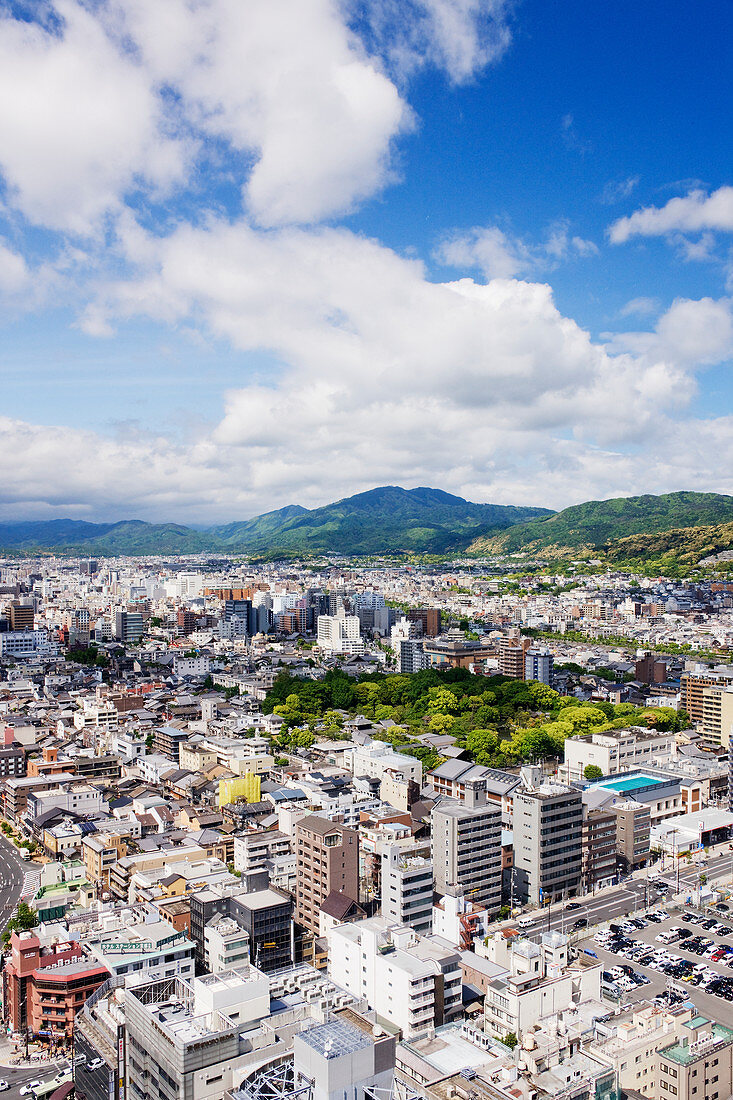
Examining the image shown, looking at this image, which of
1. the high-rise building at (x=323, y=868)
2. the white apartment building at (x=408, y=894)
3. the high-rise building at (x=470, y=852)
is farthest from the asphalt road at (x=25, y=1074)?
the high-rise building at (x=470, y=852)

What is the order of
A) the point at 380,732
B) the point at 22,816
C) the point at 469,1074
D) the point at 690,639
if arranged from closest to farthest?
the point at 469,1074
the point at 22,816
the point at 380,732
the point at 690,639

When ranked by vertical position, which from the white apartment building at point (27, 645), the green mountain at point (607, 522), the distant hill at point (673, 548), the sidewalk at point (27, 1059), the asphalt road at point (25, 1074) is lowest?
the sidewalk at point (27, 1059)

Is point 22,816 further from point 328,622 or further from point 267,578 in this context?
point 267,578

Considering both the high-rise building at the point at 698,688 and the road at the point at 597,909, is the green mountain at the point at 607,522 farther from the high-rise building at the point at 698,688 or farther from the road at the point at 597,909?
the road at the point at 597,909

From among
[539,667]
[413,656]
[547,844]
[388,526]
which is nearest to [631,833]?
[547,844]

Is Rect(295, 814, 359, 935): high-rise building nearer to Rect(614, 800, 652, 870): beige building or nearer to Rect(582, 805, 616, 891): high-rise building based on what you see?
Rect(582, 805, 616, 891): high-rise building

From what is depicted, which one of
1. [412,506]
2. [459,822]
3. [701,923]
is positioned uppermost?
[412,506]

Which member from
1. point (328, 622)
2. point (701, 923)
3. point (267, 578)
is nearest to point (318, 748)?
point (701, 923)
